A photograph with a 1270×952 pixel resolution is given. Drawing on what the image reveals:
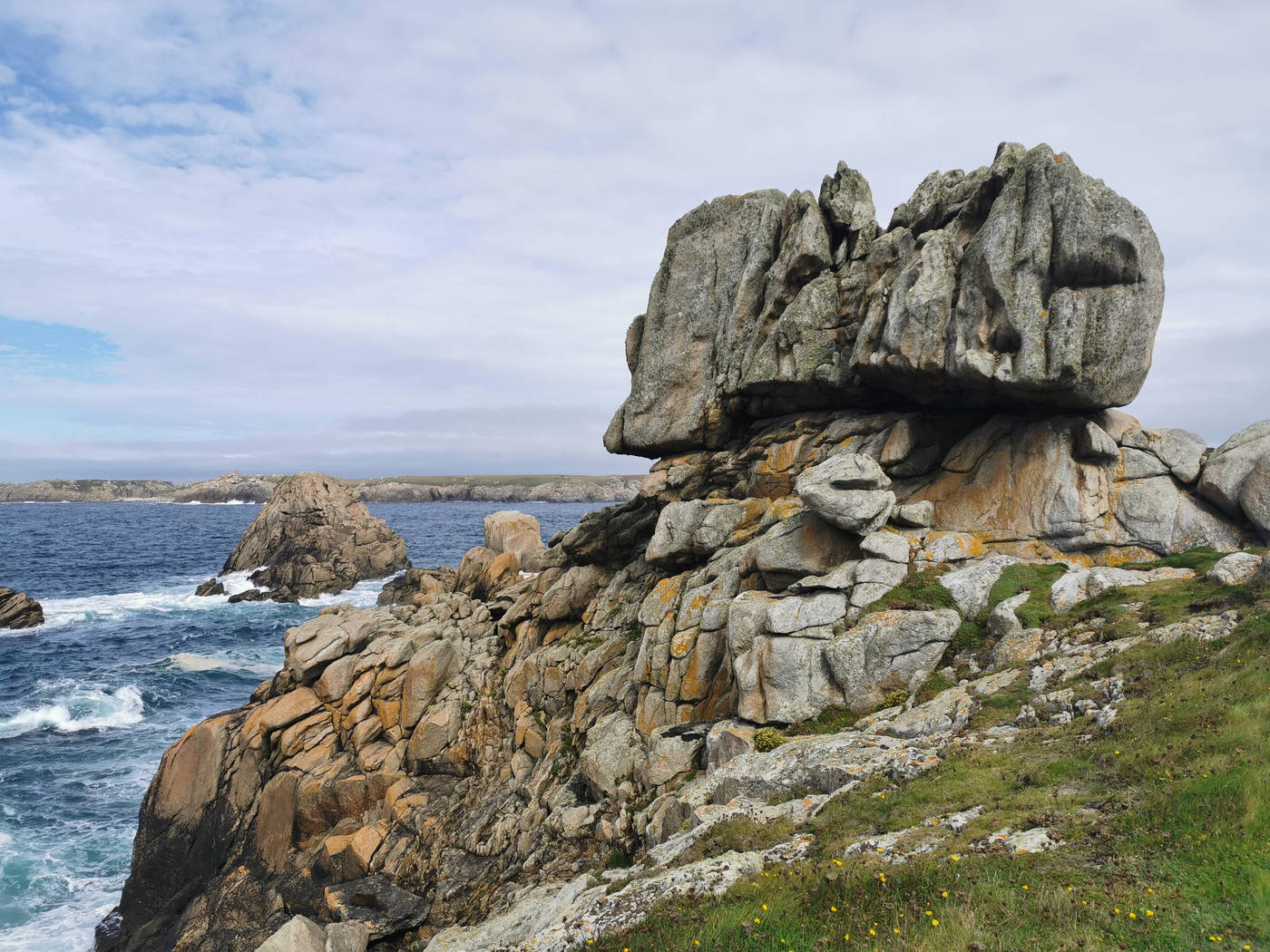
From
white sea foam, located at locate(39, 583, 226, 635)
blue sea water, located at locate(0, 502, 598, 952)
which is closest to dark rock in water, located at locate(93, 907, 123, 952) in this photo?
blue sea water, located at locate(0, 502, 598, 952)

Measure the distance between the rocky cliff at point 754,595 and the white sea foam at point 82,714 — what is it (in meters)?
21.2

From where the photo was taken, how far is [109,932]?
31328 mm

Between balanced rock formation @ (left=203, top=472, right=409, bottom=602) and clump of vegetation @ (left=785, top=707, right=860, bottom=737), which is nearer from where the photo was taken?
clump of vegetation @ (left=785, top=707, right=860, bottom=737)

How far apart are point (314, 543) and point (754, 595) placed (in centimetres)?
8370

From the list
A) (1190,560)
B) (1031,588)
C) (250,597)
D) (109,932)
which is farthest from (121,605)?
(1190,560)

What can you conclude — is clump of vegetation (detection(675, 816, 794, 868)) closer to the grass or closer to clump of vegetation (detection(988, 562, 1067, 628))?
the grass

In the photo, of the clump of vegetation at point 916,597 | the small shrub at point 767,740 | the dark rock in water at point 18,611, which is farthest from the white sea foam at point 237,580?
the clump of vegetation at point 916,597

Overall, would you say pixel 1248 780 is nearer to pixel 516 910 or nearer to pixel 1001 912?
pixel 1001 912

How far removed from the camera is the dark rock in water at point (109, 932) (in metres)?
30.6

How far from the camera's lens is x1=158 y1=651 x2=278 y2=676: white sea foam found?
60.5m

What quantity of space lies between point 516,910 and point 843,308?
1093 inches

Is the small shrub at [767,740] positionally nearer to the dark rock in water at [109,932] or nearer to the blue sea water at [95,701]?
the dark rock in water at [109,932]

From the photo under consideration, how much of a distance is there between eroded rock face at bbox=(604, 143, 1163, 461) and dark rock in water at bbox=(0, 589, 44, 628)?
71.4m

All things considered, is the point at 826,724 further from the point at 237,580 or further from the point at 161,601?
the point at 237,580
